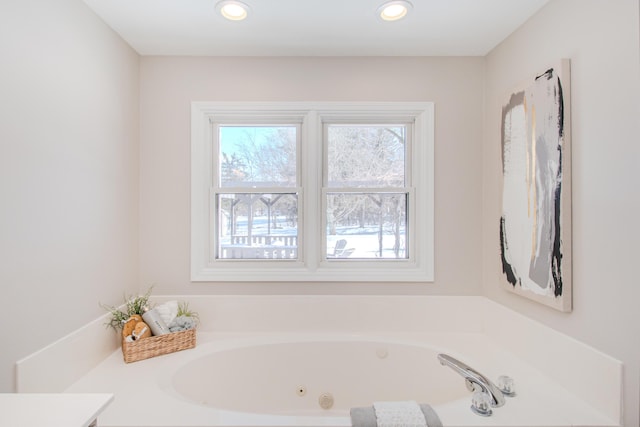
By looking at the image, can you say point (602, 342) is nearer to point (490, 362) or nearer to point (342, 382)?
point (490, 362)

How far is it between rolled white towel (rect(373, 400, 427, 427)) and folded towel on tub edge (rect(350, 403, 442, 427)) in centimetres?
2

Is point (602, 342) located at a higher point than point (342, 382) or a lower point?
higher

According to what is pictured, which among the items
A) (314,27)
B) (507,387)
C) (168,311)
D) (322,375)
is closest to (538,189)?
(507,387)

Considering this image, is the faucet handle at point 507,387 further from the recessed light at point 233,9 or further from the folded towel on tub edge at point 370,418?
the recessed light at point 233,9

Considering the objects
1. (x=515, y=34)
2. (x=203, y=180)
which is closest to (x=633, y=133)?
(x=515, y=34)

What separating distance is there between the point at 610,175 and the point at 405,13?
1.15m

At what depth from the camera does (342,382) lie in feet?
6.48

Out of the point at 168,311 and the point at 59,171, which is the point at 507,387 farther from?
the point at 59,171

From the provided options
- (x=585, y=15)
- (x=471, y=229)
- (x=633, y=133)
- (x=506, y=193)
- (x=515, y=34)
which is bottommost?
(x=471, y=229)

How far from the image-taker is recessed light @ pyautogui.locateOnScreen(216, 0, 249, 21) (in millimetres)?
1571

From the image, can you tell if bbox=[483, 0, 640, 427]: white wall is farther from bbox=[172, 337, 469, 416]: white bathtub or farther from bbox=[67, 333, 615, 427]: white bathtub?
bbox=[172, 337, 469, 416]: white bathtub

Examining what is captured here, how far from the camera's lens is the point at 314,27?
70.1 inches

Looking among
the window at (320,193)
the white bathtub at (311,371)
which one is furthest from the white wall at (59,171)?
the window at (320,193)

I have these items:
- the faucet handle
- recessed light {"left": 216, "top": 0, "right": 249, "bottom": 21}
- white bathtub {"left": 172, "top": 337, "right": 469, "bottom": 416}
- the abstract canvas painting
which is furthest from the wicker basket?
the abstract canvas painting
